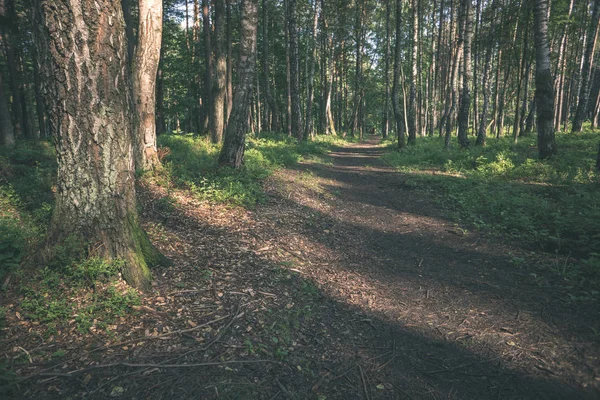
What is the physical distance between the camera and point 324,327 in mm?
3598

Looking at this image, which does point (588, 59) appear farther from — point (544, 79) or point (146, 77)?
point (146, 77)

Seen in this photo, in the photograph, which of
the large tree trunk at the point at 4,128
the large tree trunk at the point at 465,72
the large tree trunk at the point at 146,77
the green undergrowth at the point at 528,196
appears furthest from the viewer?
the large tree trunk at the point at 465,72

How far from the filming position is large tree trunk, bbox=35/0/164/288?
320 centimetres

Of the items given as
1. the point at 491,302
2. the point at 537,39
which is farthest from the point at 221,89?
the point at 491,302

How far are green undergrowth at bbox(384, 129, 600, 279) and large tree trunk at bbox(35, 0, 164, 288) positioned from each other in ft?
20.4

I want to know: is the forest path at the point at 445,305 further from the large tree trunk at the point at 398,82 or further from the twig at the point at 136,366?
the large tree trunk at the point at 398,82

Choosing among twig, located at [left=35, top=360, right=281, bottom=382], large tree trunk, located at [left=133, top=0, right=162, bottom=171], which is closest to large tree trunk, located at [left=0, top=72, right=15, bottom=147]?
large tree trunk, located at [left=133, top=0, right=162, bottom=171]

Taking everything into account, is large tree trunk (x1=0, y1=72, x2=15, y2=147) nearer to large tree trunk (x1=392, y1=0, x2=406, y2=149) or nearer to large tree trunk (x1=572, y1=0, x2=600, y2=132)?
large tree trunk (x1=392, y1=0, x2=406, y2=149)

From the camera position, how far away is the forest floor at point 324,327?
263 cm

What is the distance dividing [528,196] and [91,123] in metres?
9.06

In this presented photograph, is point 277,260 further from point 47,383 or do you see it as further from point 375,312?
point 47,383

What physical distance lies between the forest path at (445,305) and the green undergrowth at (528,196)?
2.18ft

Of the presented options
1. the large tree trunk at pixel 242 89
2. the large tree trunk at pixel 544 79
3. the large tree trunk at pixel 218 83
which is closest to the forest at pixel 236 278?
the large tree trunk at pixel 242 89

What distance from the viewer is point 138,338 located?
9.73 feet
